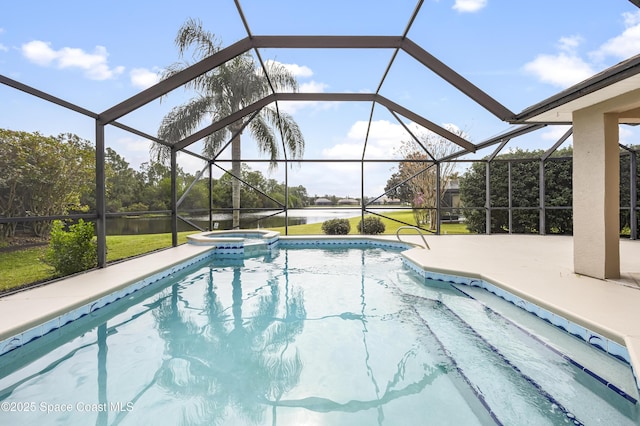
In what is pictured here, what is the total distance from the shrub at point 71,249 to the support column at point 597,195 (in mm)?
7321

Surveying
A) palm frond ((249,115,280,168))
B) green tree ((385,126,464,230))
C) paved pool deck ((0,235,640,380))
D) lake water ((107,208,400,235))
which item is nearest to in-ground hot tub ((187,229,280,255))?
paved pool deck ((0,235,640,380))

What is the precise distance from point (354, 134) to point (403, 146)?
4887 mm

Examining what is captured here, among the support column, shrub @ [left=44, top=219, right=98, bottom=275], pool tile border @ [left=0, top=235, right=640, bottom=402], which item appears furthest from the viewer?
shrub @ [left=44, top=219, right=98, bottom=275]

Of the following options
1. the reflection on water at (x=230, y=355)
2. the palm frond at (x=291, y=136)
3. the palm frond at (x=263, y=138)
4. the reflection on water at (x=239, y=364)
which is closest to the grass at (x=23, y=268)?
the reflection on water at (x=239, y=364)

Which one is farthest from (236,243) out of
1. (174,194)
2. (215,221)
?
Answer: (215,221)

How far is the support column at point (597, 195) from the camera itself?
173 inches

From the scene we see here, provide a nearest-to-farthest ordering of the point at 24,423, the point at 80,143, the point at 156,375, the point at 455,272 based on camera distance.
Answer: the point at 24,423 → the point at 156,375 → the point at 455,272 → the point at 80,143

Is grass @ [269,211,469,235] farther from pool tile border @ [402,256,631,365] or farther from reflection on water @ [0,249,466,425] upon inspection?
reflection on water @ [0,249,466,425]

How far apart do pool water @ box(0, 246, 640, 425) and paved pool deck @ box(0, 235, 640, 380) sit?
0.82ft

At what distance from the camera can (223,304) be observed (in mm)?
4660

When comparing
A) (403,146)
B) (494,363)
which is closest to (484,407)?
(494,363)

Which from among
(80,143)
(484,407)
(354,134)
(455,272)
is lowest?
(484,407)

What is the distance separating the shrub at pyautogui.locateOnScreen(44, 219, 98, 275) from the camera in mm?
5242

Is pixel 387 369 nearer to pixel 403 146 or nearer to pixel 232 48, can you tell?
pixel 232 48
